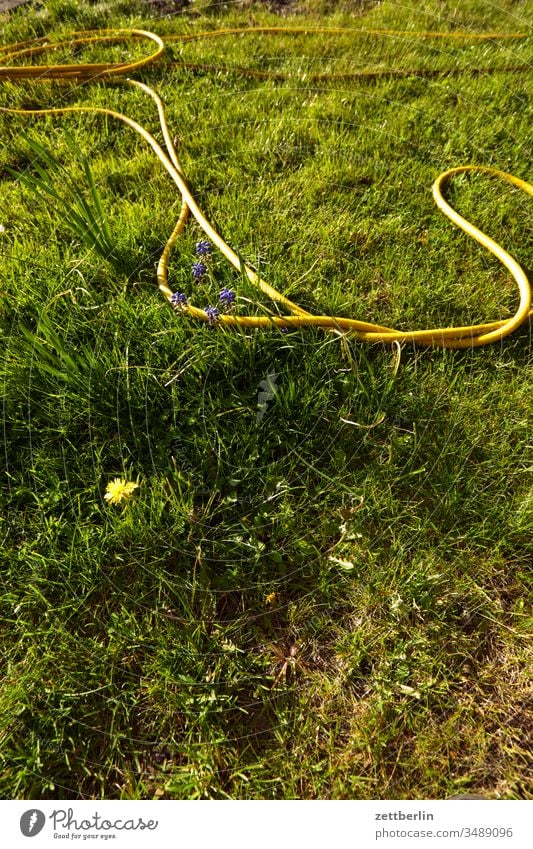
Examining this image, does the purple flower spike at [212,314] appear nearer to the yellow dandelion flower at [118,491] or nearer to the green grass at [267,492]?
the green grass at [267,492]

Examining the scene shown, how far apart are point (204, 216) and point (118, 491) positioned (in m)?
1.40

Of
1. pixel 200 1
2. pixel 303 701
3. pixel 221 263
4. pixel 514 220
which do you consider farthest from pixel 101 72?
pixel 303 701

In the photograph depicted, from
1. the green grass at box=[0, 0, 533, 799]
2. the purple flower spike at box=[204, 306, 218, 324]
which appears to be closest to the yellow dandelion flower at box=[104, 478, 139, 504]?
the green grass at box=[0, 0, 533, 799]

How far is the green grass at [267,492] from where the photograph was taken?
1.38 m

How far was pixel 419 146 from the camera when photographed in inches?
108

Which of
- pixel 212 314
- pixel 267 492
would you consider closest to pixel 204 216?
pixel 212 314

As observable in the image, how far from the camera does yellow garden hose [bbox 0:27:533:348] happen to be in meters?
1.99

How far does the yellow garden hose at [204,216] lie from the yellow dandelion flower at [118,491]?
69 cm

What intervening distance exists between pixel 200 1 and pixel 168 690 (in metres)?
4.62

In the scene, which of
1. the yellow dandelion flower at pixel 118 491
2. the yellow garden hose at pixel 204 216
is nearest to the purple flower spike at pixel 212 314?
the yellow garden hose at pixel 204 216

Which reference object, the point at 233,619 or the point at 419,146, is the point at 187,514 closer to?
the point at 233,619

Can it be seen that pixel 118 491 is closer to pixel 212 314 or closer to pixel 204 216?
pixel 212 314

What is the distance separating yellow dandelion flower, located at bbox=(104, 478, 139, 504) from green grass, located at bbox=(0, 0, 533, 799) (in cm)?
4

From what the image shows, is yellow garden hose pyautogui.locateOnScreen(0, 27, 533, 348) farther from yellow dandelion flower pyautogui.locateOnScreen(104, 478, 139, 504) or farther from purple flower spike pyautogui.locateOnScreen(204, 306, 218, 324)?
yellow dandelion flower pyautogui.locateOnScreen(104, 478, 139, 504)
